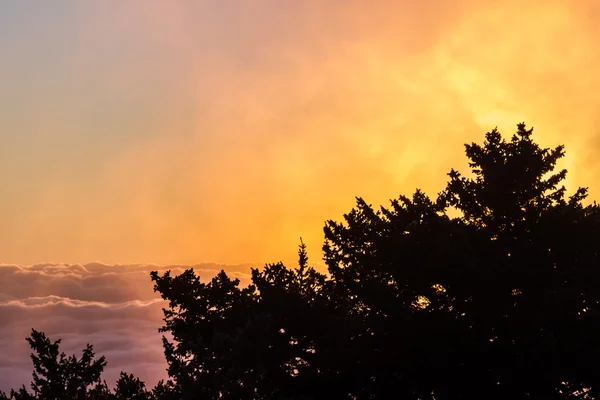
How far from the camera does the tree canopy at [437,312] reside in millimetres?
21594

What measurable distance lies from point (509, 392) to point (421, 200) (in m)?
10.7

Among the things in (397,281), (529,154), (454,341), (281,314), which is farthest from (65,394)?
(529,154)

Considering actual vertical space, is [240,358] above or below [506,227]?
below

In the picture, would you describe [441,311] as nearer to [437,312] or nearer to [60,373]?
[437,312]

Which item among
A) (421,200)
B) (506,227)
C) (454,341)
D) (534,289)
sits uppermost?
(421,200)

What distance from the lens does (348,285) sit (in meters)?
27.7

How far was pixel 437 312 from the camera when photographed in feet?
81.1

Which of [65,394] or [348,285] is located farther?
[65,394]

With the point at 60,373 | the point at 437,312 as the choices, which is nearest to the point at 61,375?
the point at 60,373

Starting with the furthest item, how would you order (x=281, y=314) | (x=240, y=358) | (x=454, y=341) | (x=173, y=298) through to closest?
(x=173, y=298) → (x=281, y=314) → (x=454, y=341) → (x=240, y=358)

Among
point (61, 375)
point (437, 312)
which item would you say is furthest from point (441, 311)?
point (61, 375)

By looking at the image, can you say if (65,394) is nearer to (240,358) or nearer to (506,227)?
(240,358)

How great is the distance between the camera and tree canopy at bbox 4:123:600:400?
21.6 m

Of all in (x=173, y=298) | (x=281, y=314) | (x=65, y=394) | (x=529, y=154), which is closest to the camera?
(x=281, y=314)
